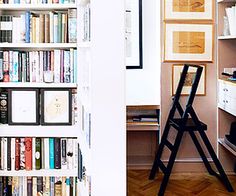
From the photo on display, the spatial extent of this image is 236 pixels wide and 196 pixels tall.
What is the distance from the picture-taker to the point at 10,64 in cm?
297

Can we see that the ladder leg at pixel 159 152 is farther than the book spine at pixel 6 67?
Yes

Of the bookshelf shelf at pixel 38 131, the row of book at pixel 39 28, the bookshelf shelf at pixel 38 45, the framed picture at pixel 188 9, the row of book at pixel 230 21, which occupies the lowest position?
the bookshelf shelf at pixel 38 131

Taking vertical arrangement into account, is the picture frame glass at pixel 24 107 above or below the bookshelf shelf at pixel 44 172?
above

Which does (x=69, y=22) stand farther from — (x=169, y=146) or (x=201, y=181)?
(x=201, y=181)

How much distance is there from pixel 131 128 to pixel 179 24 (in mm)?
1133

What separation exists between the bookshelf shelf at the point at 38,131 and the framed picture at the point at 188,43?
162cm

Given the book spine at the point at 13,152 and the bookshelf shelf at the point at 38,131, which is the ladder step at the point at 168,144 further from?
the book spine at the point at 13,152

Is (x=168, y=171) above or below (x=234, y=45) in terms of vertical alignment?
below

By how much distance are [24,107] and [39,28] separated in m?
0.56

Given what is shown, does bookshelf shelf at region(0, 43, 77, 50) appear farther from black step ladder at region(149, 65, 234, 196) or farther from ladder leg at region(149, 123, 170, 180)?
ladder leg at region(149, 123, 170, 180)

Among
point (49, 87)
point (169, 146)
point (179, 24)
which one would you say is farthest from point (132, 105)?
point (49, 87)

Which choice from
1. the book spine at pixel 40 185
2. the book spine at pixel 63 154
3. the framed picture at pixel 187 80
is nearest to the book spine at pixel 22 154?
the book spine at pixel 40 185

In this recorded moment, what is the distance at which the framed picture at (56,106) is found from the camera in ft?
9.81

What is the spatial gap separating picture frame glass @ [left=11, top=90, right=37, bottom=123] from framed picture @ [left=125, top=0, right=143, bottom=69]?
177 cm
